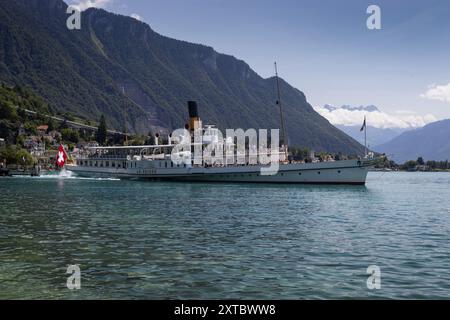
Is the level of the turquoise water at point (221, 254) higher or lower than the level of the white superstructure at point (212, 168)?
lower

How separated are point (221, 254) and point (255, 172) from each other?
2045 inches

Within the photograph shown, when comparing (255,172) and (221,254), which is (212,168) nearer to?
(255,172)

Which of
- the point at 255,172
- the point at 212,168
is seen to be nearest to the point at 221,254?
the point at 255,172

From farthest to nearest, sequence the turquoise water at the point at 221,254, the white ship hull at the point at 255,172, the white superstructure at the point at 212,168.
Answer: the white superstructure at the point at 212,168 → the white ship hull at the point at 255,172 → the turquoise water at the point at 221,254

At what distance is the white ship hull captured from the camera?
64312mm

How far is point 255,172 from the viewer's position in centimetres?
6875

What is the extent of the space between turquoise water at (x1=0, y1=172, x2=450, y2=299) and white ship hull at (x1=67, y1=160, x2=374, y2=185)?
33.7 metres

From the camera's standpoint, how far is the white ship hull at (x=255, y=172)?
211 feet

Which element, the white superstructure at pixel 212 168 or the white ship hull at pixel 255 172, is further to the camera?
the white superstructure at pixel 212 168

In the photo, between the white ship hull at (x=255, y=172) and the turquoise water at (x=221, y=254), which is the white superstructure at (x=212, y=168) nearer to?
the white ship hull at (x=255, y=172)

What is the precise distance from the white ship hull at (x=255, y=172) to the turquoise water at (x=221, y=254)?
33.7 m

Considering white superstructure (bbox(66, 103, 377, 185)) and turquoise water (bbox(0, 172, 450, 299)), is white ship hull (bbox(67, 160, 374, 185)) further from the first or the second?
turquoise water (bbox(0, 172, 450, 299))

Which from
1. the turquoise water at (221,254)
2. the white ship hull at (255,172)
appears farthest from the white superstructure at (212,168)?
the turquoise water at (221,254)
